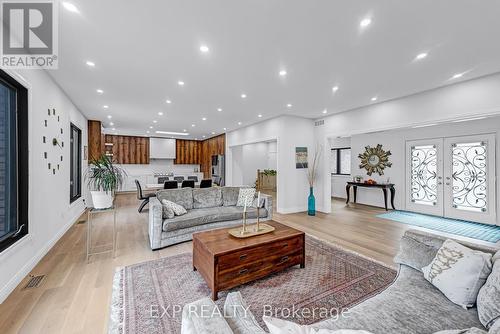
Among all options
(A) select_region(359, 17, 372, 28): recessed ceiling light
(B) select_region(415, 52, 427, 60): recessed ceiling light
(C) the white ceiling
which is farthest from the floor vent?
(B) select_region(415, 52, 427, 60): recessed ceiling light

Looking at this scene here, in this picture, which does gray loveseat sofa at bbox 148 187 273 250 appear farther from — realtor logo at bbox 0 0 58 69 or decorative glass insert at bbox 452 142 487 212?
decorative glass insert at bbox 452 142 487 212

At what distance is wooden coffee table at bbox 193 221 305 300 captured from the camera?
2158 millimetres

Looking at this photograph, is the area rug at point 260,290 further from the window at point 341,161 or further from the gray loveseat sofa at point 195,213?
the window at point 341,161

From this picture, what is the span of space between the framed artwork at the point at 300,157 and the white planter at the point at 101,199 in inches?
179

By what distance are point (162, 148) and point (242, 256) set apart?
9.20 meters

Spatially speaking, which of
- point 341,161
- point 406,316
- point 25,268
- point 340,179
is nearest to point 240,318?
point 406,316

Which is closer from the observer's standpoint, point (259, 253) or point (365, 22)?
point (365, 22)

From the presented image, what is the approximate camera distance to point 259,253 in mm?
2400

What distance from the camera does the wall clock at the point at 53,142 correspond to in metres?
3.31

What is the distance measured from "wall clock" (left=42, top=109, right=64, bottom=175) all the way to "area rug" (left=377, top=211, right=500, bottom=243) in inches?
280

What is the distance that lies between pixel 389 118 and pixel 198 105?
4.36m

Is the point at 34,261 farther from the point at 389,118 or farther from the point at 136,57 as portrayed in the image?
the point at 389,118

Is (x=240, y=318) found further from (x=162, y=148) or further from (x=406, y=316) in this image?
(x=162, y=148)

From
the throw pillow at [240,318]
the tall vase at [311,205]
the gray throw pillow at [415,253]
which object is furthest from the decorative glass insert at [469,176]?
the throw pillow at [240,318]
